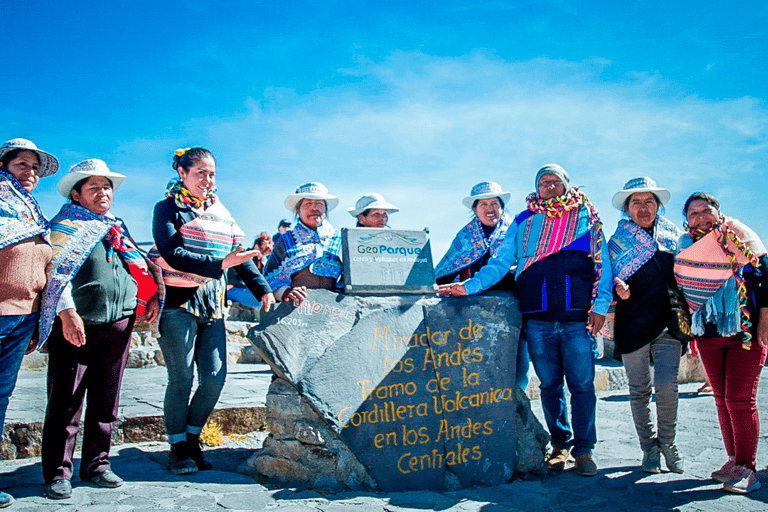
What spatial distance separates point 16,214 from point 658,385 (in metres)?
4.17

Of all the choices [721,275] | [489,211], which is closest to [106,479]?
[489,211]

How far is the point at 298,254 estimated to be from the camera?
424 cm

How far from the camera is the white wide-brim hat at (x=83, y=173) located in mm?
3383

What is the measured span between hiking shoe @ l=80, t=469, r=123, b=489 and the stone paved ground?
0.04m

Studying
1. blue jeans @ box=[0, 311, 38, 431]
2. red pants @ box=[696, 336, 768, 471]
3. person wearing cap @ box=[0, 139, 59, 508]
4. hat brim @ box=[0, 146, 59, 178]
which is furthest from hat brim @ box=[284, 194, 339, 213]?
red pants @ box=[696, 336, 768, 471]

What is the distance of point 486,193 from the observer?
4727mm

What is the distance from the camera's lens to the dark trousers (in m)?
3.23

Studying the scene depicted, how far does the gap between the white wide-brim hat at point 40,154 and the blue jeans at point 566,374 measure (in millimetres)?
3248

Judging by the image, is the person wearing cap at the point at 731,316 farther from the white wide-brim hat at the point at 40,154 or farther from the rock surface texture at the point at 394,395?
the white wide-brim hat at the point at 40,154

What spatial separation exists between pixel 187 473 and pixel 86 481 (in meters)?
0.58

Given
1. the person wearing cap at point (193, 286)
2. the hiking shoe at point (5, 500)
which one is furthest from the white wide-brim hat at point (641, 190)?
the hiking shoe at point (5, 500)

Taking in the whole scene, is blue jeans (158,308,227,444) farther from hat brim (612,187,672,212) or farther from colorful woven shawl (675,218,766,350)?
colorful woven shawl (675,218,766,350)

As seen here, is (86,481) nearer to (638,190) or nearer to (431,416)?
(431,416)

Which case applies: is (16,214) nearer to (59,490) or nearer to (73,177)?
(73,177)
